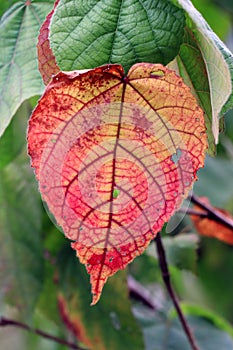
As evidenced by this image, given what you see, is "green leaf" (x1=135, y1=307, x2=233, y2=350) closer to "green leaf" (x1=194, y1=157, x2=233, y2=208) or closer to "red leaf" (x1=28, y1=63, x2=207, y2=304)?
"green leaf" (x1=194, y1=157, x2=233, y2=208)

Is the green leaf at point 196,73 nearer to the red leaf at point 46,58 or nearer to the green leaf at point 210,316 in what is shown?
the red leaf at point 46,58

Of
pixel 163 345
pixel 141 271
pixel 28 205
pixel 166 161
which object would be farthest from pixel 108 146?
pixel 141 271

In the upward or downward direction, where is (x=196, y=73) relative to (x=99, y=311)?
upward

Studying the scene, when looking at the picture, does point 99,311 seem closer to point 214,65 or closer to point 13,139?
point 13,139

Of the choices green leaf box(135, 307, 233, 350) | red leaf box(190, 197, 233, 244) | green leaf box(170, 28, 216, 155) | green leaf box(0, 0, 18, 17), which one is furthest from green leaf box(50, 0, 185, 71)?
green leaf box(135, 307, 233, 350)

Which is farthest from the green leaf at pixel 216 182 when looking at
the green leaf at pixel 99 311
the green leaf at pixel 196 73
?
the green leaf at pixel 196 73

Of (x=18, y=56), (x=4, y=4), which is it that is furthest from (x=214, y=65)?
(x=4, y=4)
